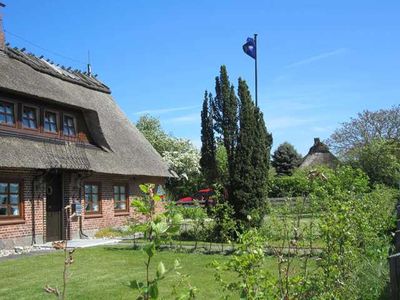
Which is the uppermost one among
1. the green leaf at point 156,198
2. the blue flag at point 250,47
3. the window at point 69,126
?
the blue flag at point 250,47

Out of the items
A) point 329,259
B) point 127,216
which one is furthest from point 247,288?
point 127,216

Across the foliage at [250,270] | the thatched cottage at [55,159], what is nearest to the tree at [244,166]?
the thatched cottage at [55,159]

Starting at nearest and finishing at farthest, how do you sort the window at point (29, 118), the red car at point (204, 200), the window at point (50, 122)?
the window at point (29, 118)
the red car at point (204, 200)
the window at point (50, 122)

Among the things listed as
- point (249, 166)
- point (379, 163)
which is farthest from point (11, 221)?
point (379, 163)

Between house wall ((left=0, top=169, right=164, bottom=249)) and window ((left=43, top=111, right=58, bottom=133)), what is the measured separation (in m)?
1.68

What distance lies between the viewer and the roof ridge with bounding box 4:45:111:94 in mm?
19516

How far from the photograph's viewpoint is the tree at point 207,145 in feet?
68.3

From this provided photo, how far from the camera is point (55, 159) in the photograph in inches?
669

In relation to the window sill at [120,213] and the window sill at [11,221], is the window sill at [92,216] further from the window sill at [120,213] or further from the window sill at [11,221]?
the window sill at [11,221]

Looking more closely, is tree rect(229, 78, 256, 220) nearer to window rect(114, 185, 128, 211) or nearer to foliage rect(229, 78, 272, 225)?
foliage rect(229, 78, 272, 225)

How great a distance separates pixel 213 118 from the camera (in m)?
20.2

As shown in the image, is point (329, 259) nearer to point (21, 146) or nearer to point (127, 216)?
point (21, 146)

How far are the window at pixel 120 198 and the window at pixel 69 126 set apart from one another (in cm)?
327

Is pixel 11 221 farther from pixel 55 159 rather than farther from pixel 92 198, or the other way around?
pixel 92 198
